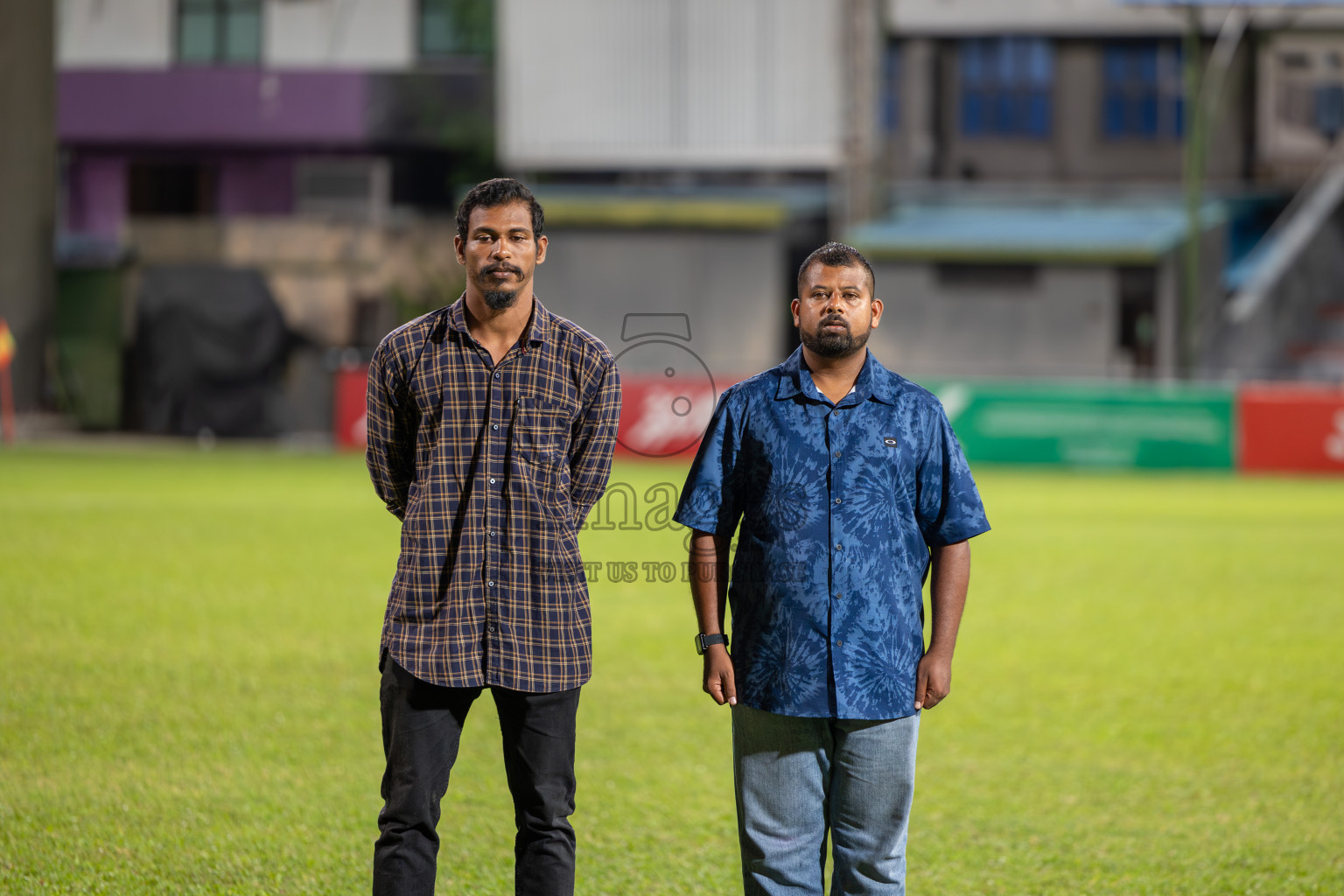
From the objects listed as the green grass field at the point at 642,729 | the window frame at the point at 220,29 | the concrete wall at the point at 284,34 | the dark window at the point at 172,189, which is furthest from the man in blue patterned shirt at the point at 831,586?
the window frame at the point at 220,29

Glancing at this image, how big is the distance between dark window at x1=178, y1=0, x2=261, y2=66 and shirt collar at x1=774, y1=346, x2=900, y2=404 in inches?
1377

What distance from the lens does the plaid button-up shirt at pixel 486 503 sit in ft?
12.6

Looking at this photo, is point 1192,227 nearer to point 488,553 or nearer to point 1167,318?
point 1167,318

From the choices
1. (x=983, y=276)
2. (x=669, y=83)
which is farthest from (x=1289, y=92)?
(x=669, y=83)

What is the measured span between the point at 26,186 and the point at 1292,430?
2537 cm

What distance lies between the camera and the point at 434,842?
3971 mm

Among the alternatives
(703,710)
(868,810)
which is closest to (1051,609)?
(703,710)

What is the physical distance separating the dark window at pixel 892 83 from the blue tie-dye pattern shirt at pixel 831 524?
35.8m

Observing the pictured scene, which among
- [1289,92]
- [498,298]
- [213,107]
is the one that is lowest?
[498,298]

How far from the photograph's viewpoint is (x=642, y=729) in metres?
7.72

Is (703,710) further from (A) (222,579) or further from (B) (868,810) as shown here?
(A) (222,579)

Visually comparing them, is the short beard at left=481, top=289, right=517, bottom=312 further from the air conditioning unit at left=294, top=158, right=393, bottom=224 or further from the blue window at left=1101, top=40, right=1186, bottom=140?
the blue window at left=1101, top=40, right=1186, bottom=140

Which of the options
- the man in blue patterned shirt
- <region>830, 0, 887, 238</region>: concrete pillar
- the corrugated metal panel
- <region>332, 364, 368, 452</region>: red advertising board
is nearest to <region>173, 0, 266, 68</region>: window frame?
the corrugated metal panel

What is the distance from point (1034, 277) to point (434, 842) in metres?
31.5
